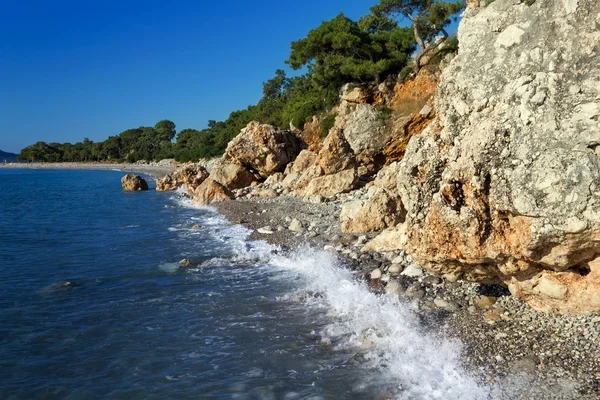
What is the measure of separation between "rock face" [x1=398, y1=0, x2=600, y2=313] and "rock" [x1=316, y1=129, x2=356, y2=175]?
17.0m

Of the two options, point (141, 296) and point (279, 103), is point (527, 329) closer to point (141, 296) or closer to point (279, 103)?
point (141, 296)

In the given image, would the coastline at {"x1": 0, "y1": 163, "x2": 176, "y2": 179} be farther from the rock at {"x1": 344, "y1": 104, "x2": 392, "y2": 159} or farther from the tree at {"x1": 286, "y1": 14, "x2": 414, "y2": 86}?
the rock at {"x1": 344, "y1": 104, "x2": 392, "y2": 159}

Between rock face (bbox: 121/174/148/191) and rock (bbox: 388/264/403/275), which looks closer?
rock (bbox: 388/264/403/275)

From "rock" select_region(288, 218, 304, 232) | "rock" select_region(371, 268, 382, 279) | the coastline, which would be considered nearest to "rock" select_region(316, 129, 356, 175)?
"rock" select_region(288, 218, 304, 232)

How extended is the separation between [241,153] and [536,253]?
94.6 ft

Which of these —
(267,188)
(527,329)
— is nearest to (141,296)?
(527,329)

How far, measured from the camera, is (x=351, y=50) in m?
37.9

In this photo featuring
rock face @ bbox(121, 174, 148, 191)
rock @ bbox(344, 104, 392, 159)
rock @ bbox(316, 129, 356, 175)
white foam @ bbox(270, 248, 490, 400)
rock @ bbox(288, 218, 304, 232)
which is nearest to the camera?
white foam @ bbox(270, 248, 490, 400)

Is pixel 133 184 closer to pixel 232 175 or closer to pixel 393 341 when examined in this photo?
pixel 232 175

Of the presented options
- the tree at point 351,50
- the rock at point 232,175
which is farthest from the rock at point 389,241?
the tree at point 351,50

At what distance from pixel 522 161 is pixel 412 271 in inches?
199

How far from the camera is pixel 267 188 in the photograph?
99.7 ft

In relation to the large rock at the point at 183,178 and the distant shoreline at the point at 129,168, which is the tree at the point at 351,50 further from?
the distant shoreline at the point at 129,168

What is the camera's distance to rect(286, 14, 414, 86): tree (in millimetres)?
35094
